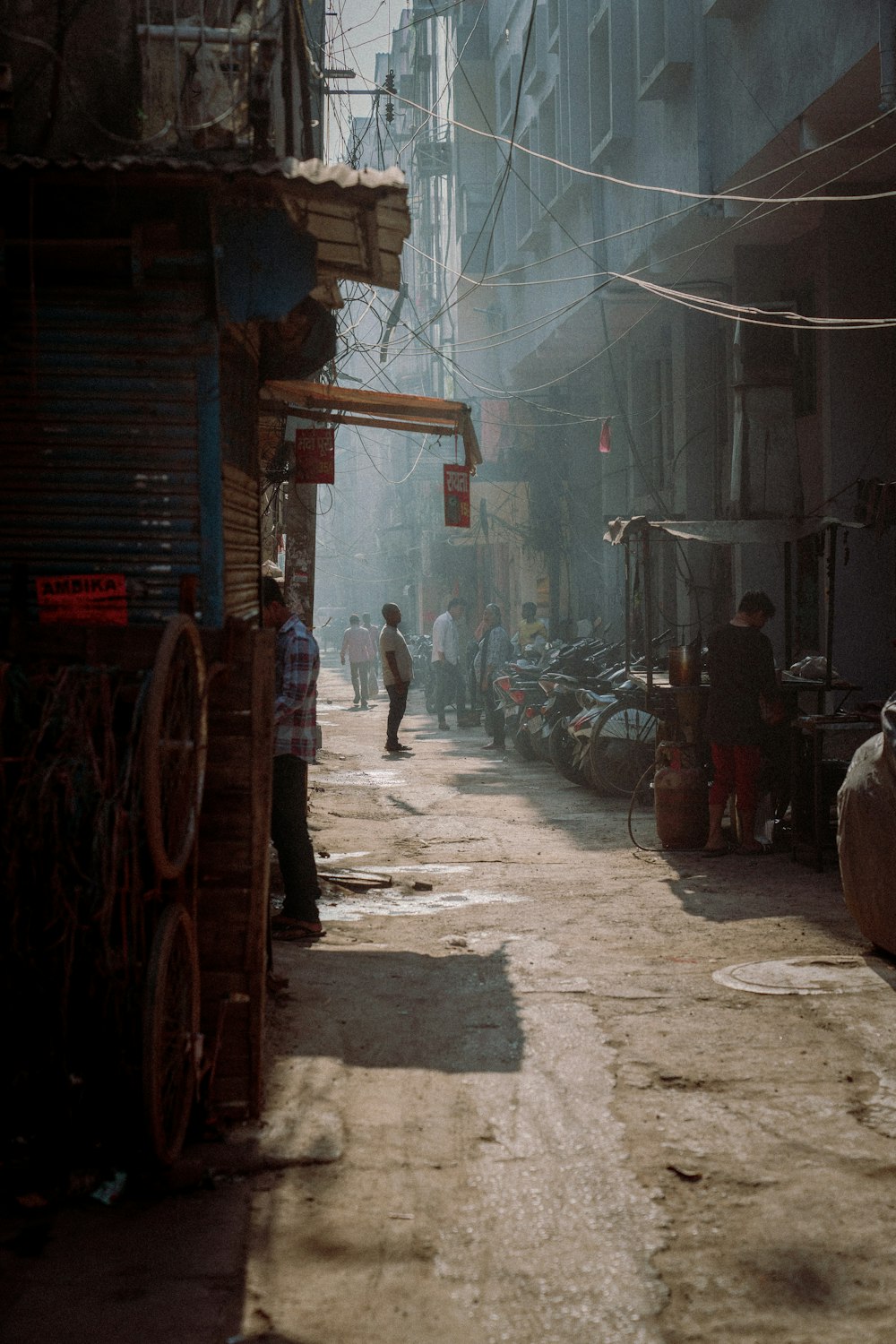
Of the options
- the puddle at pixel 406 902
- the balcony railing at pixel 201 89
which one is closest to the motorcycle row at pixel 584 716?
the puddle at pixel 406 902

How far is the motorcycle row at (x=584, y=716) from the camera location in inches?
549

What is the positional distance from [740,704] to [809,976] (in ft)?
11.8

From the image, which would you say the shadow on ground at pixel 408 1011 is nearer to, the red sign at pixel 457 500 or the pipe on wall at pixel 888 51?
the pipe on wall at pixel 888 51

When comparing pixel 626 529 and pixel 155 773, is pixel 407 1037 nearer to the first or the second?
pixel 155 773

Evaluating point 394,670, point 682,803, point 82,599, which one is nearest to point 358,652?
point 394,670

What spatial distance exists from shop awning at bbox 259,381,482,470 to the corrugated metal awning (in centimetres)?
317

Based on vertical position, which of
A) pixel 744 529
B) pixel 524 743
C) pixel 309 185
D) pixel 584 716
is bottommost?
pixel 524 743

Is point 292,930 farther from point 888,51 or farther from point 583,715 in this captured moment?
point 888,51

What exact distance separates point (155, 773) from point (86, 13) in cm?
398

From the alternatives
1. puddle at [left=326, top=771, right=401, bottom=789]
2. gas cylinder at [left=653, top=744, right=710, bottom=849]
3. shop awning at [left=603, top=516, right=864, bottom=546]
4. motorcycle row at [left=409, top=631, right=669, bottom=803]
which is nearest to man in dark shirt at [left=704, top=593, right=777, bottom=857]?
gas cylinder at [left=653, top=744, right=710, bottom=849]

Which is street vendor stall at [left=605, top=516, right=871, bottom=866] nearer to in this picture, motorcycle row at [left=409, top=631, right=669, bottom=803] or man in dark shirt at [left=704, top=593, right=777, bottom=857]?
man in dark shirt at [left=704, top=593, right=777, bottom=857]

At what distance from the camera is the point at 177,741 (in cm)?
450

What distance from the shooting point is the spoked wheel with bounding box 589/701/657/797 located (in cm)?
1391

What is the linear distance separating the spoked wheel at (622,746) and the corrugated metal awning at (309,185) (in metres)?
8.39
